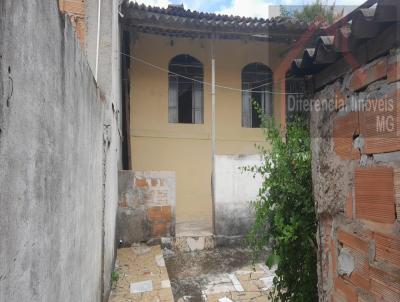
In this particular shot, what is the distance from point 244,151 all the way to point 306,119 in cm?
602

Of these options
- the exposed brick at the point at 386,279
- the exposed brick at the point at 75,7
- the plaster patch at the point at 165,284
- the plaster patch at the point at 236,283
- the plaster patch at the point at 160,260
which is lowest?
the plaster patch at the point at 236,283

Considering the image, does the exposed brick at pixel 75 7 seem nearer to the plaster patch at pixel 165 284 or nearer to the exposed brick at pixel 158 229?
the plaster patch at pixel 165 284

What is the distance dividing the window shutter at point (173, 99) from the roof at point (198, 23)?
1.40 metres

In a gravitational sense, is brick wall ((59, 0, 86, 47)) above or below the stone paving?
above

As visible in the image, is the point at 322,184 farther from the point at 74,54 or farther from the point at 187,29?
the point at 187,29

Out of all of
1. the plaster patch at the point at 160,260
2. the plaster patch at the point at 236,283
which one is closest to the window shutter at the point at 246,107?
the plaster patch at the point at 160,260

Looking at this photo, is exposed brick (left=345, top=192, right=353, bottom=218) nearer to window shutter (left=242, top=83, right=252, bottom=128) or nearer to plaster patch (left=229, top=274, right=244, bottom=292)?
plaster patch (left=229, top=274, right=244, bottom=292)

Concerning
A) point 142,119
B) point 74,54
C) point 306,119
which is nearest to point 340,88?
point 306,119

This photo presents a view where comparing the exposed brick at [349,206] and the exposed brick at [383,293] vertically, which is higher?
the exposed brick at [349,206]

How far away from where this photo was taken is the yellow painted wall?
28.6 ft

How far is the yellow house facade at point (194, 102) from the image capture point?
8.70 m

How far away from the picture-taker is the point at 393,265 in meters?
1.75

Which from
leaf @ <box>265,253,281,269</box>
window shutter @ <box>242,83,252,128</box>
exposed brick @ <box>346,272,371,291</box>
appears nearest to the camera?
exposed brick @ <box>346,272,371,291</box>

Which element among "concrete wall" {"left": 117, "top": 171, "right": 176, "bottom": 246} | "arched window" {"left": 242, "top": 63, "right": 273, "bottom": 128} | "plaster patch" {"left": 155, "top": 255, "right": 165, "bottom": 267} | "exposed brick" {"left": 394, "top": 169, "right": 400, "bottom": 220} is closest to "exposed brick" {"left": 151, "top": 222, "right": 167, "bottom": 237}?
"concrete wall" {"left": 117, "top": 171, "right": 176, "bottom": 246}
